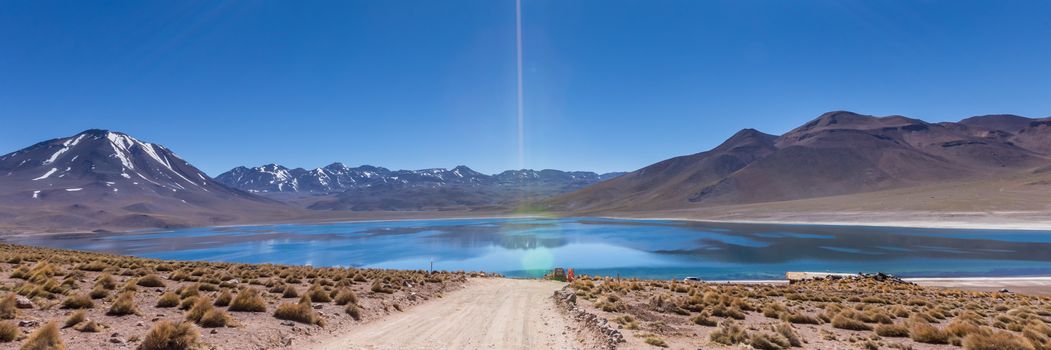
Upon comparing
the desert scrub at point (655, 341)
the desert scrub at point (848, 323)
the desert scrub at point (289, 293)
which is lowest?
the desert scrub at point (848, 323)

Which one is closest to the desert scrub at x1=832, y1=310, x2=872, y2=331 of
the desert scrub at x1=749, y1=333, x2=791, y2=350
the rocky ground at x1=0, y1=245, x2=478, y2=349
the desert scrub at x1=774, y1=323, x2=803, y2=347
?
the desert scrub at x1=774, y1=323, x2=803, y2=347

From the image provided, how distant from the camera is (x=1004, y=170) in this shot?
538 feet

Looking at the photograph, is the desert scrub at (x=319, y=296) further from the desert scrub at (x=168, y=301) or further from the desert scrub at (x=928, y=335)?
the desert scrub at (x=928, y=335)

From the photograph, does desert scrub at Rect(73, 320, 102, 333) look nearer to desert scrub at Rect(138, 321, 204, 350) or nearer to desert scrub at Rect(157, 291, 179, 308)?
desert scrub at Rect(138, 321, 204, 350)

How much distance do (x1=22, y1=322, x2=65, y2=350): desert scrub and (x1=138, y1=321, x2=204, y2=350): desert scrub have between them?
95cm

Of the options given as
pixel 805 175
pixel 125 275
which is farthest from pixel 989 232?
pixel 805 175

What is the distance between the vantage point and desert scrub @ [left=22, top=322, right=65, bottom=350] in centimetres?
660

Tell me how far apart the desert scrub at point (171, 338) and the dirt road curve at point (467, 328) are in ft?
7.03

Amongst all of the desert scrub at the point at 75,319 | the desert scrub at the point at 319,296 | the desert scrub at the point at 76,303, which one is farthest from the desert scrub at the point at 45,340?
the desert scrub at the point at 319,296

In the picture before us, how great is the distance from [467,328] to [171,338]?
19.7 ft

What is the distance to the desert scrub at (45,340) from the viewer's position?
21.7ft

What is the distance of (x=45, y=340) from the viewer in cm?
672

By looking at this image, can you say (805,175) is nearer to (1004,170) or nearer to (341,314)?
(1004,170)

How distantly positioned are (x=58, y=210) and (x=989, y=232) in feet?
752
